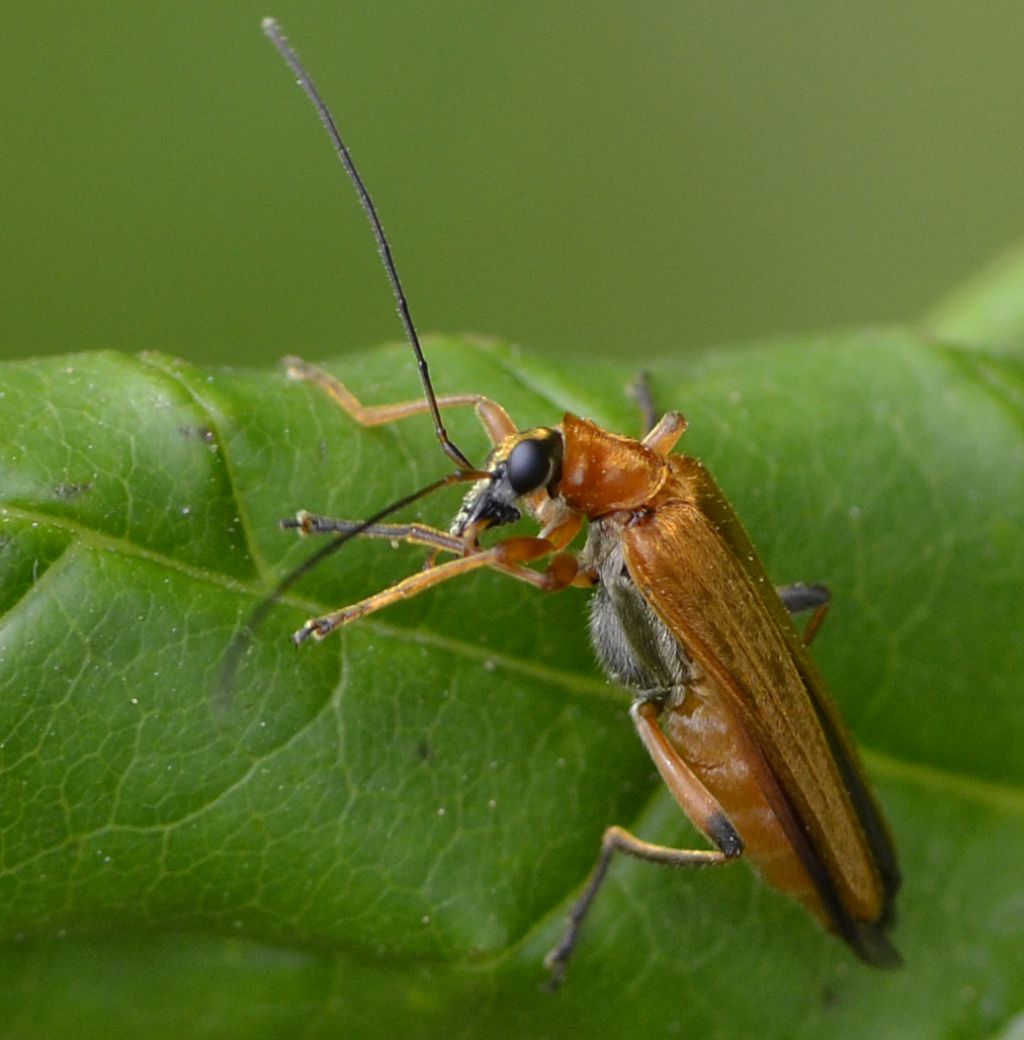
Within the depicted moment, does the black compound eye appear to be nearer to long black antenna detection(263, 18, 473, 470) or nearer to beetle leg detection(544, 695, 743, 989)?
long black antenna detection(263, 18, 473, 470)

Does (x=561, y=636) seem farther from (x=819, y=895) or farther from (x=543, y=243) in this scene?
(x=543, y=243)

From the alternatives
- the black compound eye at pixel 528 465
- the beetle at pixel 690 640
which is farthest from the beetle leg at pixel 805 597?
the black compound eye at pixel 528 465

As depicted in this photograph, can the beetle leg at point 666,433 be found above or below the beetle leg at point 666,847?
above

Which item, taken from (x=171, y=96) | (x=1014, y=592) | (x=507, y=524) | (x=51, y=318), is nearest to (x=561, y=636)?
(x=507, y=524)

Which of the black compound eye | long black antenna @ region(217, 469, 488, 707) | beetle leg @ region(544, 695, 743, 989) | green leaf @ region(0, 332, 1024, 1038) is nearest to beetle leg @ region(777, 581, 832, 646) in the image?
green leaf @ region(0, 332, 1024, 1038)

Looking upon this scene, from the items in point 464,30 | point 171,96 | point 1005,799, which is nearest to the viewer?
point 1005,799

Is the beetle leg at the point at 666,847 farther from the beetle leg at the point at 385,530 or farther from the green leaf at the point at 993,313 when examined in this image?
the green leaf at the point at 993,313

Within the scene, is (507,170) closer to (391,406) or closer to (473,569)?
(391,406)
